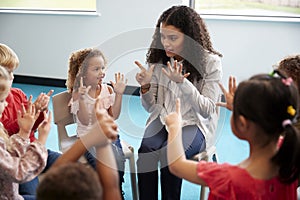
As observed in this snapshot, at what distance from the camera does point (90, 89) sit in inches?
70.9

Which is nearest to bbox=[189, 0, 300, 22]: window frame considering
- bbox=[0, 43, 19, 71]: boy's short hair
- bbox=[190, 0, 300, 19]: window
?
bbox=[190, 0, 300, 19]: window

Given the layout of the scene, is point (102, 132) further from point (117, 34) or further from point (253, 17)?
point (117, 34)

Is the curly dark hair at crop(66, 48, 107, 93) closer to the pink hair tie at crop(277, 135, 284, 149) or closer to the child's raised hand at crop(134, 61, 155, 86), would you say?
the child's raised hand at crop(134, 61, 155, 86)

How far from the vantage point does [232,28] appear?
3408 mm

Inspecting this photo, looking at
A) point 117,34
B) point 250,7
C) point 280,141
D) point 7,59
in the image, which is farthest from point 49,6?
point 280,141

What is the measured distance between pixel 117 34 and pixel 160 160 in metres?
2.22

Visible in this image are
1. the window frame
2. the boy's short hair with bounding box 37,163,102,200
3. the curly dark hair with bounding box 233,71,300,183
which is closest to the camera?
the boy's short hair with bounding box 37,163,102,200

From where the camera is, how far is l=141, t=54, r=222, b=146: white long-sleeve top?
1.65m

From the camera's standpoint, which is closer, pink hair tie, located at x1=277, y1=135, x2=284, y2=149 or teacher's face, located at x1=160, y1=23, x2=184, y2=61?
pink hair tie, located at x1=277, y1=135, x2=284, y2=149

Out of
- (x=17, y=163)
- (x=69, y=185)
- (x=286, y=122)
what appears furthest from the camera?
(x=17, y=163)

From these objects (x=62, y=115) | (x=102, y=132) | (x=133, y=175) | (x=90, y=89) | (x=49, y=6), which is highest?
(x=49, y=6)

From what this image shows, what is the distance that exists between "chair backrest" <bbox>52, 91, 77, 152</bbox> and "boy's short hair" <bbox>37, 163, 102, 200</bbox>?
97 cm

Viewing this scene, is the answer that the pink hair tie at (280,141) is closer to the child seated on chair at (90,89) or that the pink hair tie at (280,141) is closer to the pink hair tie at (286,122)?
the pink hair tie at (286,122)

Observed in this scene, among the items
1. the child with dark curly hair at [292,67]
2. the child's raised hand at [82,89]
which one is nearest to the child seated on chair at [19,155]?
the child's raised hand at [82,89]
